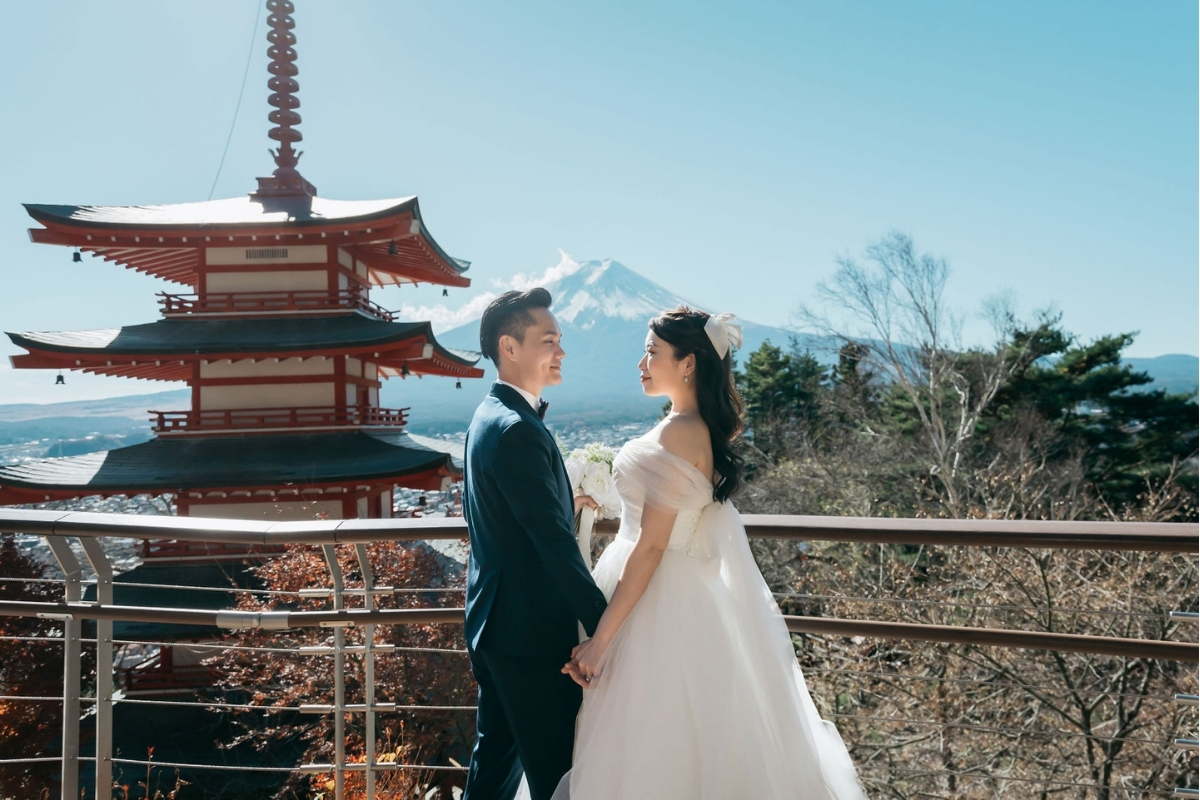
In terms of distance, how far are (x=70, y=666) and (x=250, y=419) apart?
1160 centimetres

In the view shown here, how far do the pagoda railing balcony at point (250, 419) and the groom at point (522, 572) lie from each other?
1196 centimetres

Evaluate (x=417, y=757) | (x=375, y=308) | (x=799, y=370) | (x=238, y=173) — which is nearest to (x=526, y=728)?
(x=417, y=757)

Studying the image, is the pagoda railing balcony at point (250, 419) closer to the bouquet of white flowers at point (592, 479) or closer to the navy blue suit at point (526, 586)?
the bouquet of white flowers at point (592, 479)

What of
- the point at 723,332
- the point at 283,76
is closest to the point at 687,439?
the point at 723,332

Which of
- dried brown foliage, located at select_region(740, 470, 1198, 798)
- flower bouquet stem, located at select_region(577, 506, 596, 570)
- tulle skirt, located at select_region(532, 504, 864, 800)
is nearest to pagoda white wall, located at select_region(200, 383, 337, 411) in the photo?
dried brown foliage, located at select_region(740, 470, 1198, 798)

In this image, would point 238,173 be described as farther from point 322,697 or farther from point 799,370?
point 322,697

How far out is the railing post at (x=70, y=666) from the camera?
236 cm

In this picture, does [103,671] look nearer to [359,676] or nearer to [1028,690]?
[359,676]

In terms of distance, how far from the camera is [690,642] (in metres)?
2.00

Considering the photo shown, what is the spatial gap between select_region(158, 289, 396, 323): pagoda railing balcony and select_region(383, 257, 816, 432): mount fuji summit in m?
18.1

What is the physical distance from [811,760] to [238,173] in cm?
10736

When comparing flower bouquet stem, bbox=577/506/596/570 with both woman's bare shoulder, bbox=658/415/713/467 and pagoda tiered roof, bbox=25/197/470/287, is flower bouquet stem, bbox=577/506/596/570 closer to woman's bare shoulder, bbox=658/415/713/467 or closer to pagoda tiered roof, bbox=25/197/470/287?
woman's bare shoulder, bbox=658/415/713/467

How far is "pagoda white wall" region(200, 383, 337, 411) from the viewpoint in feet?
44.2

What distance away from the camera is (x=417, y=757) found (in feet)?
30.3
